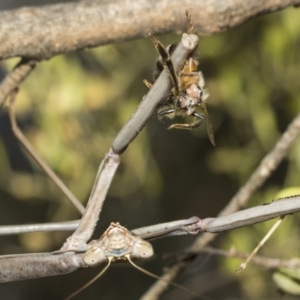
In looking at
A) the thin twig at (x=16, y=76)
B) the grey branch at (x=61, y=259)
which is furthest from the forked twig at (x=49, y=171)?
the grey branch at (x=61, y=259)

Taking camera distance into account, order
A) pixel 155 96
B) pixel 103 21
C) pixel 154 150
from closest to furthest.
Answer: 1. pixel 155 96
2. pixel 103 21
3. pixel 154 150

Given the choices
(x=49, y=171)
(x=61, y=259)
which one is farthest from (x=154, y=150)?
(x=61, y=259)

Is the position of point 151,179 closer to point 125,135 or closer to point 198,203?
point 198,203

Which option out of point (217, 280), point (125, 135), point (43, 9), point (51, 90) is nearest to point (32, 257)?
point (125, 135)

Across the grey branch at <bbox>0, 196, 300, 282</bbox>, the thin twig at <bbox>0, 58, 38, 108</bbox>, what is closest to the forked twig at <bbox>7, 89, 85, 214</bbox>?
the thin twig at <bbox>0, 58, 38, 108</bbox>

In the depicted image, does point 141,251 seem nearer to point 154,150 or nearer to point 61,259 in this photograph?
point 61,259

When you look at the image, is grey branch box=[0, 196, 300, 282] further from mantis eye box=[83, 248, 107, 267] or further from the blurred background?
the blurred background

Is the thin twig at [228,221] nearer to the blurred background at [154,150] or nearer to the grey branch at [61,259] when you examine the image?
the grey branch at [61,259]

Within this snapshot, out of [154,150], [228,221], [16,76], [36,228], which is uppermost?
[154,150]
